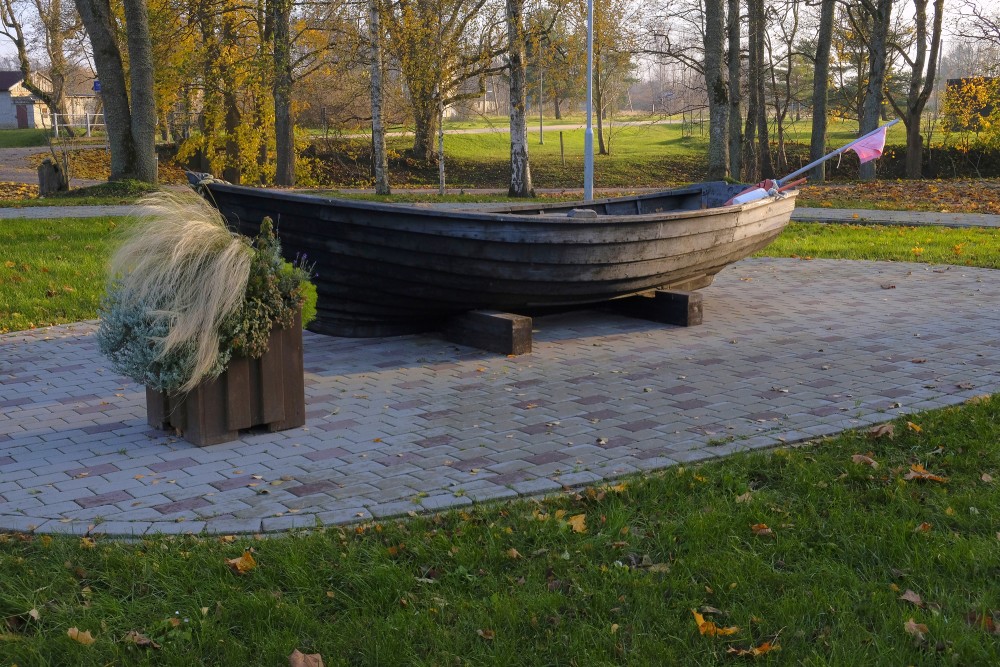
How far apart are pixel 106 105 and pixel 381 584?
18707 mm

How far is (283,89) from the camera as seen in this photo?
84.4ft

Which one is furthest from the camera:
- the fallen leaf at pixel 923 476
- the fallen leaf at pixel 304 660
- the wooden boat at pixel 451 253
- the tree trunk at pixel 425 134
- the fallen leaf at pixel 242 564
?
the tree trunk at pixel 425 134

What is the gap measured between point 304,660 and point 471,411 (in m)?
3.11

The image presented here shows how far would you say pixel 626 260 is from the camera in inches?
329

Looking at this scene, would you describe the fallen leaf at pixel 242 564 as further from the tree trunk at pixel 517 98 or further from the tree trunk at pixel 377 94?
the tree trunk at pixel 377 94

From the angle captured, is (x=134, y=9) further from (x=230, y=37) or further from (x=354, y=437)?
(x=354, y=437)

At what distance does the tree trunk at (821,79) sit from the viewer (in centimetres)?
2962

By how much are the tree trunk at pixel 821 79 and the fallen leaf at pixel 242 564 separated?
27.0 metres

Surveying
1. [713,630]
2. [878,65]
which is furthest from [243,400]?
[878,65]

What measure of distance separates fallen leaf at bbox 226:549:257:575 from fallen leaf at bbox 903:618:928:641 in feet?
8.08

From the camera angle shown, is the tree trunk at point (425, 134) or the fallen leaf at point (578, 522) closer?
the fallen leaf at point (578, 522)

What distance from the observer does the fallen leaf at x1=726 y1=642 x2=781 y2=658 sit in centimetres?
325

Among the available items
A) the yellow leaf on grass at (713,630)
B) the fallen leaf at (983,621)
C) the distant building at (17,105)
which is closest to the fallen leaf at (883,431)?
the fallen leaf at (983,621)

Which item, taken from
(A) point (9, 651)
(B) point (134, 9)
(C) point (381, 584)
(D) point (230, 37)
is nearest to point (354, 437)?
(C) point (381, 584)
